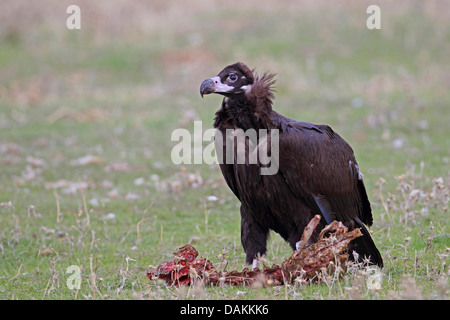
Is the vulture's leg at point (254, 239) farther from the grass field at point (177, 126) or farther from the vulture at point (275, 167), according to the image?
the grass field at point (177, 126)

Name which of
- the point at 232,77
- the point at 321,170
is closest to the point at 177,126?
the point at 232,77

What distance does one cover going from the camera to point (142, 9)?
24781mm

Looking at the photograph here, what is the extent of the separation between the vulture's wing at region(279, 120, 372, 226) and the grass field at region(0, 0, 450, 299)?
722 millimetres

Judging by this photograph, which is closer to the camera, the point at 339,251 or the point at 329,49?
the point at 339,251

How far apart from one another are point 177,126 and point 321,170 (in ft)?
27.3

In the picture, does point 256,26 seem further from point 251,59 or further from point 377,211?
point 377,211

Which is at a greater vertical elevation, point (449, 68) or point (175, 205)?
point (449, 68)

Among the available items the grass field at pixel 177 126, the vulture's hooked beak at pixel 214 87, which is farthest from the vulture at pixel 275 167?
the grass field at pixel 177 126

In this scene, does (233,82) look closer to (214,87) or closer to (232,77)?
(232,77)

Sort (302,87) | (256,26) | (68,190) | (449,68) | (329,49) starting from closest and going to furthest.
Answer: (68,190)
(302,87)
(449,68)
(329,49)
(256,26)

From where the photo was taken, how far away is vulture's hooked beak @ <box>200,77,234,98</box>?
6.56 metres

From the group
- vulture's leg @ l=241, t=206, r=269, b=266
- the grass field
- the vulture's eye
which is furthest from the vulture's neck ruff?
the grass field

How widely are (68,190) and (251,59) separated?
34.5 ft
